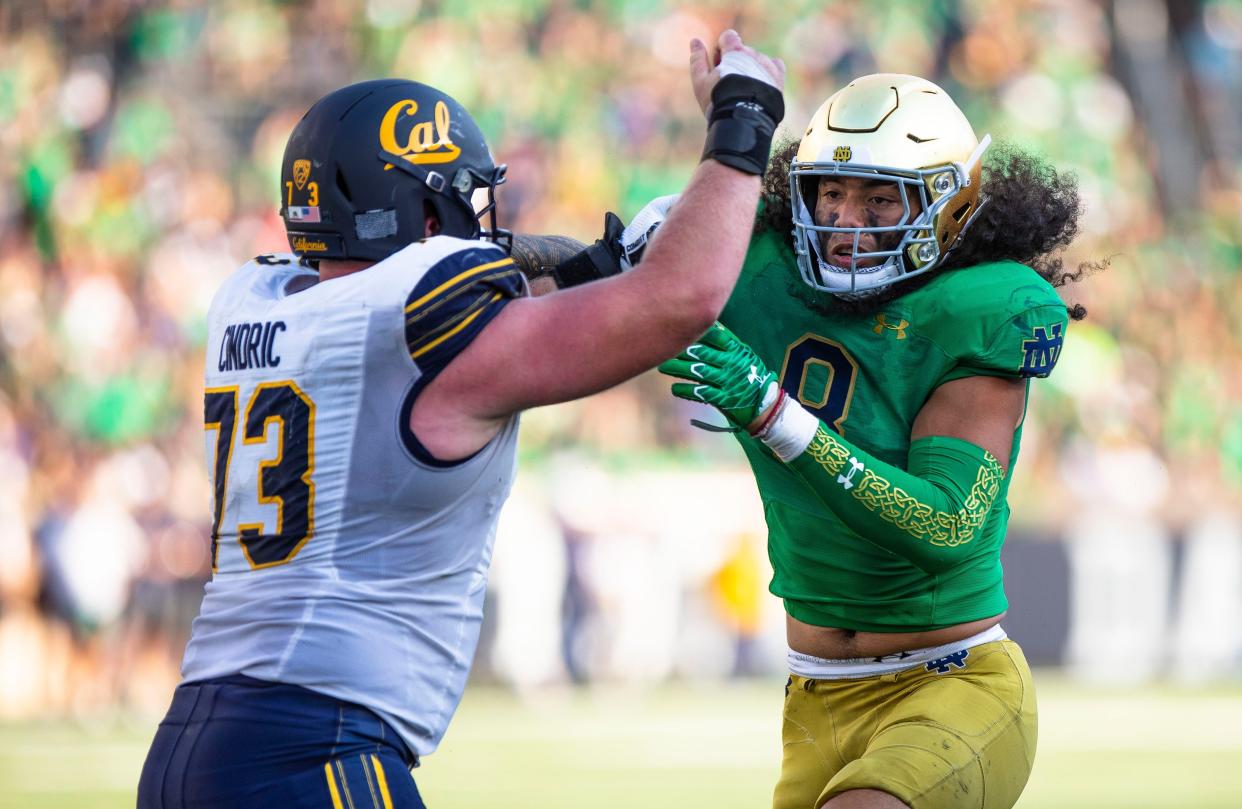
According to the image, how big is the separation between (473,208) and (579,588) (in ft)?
23.6

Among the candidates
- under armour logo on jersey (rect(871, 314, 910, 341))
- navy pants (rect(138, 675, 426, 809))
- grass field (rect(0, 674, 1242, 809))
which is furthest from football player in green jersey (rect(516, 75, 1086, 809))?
grass field (rect(0, 674, 1242, 809))

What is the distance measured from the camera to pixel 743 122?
2.96 meters

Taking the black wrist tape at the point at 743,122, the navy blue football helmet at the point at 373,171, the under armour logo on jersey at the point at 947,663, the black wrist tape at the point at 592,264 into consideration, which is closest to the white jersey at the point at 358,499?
the navy blue football helmet at the point at 373,171

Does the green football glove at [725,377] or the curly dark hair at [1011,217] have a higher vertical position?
the curly dark hair at [1011,217]

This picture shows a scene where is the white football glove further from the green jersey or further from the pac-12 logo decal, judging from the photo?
the pac-12 logo decal

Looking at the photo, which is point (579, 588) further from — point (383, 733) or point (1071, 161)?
point (383, 733)

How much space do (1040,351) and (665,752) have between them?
17.6ft

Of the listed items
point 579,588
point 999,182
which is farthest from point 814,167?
point 579,588

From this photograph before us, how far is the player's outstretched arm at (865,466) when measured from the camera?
331 centimetres

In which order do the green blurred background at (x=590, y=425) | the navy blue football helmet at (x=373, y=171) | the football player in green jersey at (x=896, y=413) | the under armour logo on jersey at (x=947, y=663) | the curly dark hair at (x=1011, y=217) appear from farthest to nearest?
the green blurred background at (x=590, y=425)
the curly dark hair at (x=1011, y=217)
the under armour logo on jersey at (x=947, y=663)
the football player in green jersey at (x=896, y=413)
the navy blue football helmet at (x=373, y=171)

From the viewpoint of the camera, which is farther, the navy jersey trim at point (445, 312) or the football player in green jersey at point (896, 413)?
the football player in green jersey at point (896, 413)

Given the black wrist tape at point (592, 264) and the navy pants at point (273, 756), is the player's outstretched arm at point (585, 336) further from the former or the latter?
the black wrist tape at point (592, 264)

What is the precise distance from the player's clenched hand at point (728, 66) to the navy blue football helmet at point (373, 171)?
0.50m

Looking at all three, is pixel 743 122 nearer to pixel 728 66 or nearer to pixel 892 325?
pixel 728 66
